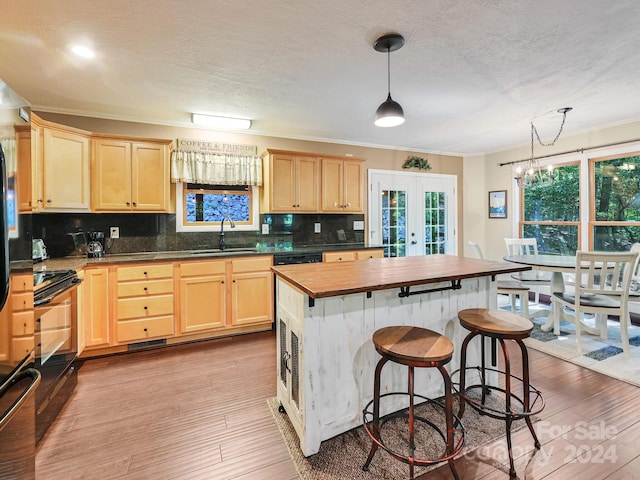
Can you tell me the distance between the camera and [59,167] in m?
2.93

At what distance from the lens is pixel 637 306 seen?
12.5 ft

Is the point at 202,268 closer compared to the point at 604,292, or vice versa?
the point at 604,292

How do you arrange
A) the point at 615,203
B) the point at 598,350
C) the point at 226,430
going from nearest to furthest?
the point at 226,430, the point at 598,350, the point at 615,203

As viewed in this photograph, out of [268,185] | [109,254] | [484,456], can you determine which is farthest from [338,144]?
[484,456]

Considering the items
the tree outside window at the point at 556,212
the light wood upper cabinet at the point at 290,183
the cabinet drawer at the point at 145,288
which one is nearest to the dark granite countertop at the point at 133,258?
the cabinet drawer at the point at 145,288

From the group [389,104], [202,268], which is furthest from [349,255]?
[389,104]

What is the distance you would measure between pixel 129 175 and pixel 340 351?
3.05m

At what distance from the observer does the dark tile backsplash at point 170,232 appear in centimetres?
327

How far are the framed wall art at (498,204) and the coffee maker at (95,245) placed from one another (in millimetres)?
6092

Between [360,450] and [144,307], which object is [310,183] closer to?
[144,307]

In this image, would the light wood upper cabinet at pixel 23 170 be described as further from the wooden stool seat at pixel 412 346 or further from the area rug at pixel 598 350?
the area rug at pixel 598 350

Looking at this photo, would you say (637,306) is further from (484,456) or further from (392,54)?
(392,54)

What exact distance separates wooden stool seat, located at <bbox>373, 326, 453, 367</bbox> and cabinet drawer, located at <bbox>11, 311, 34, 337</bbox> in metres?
1.47

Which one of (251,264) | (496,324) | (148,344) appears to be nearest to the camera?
(496,324)
